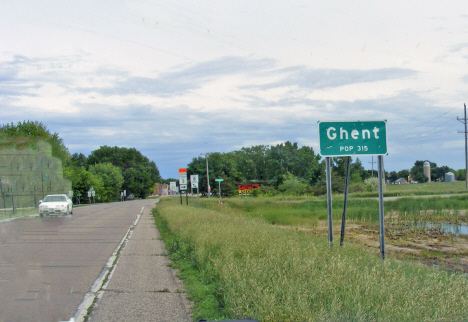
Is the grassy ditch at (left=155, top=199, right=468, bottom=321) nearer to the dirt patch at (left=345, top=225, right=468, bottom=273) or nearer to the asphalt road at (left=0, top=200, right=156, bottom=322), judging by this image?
the asphalt road at (left=0, top=200, right=156, bottom=322)

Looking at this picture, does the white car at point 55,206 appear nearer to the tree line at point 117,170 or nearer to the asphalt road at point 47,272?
the asphalt road at point 47,272

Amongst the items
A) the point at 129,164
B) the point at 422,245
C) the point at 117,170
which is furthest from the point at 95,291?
the point at 129,164

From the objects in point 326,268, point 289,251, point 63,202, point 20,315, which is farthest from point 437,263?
point 63,202

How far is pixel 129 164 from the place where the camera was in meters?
148

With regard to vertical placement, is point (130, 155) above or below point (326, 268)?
above

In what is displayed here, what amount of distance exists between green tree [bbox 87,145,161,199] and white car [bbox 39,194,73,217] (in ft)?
360

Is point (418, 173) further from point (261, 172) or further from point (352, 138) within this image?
point (352, 138)

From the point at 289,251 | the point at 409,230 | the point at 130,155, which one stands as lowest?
the point at 409,230

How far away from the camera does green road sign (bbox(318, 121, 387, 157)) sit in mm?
8500

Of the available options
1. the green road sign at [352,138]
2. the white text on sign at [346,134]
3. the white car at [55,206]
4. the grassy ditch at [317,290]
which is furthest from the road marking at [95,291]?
the white car at [55,206]

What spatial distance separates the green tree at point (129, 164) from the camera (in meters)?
142

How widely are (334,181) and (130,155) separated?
85.6 m

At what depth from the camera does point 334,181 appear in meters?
79.9

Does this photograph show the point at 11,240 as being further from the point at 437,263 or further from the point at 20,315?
the point at 437,263
